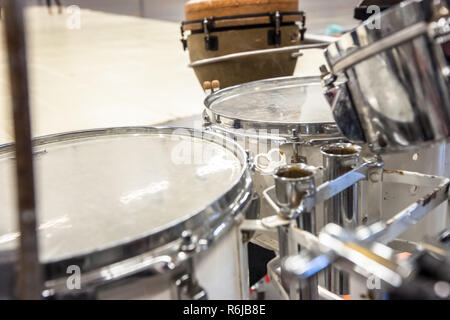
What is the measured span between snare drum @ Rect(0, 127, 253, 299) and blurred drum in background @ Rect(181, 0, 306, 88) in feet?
3.61

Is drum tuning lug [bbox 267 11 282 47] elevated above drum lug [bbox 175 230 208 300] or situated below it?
above

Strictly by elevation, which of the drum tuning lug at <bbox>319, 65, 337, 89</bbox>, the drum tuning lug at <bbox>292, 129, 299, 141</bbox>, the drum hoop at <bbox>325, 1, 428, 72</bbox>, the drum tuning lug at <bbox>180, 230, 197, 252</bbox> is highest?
the drum hoop at <bbox>325, 1, 428, 72</bbox>

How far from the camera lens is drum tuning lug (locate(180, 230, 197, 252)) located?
0.50m

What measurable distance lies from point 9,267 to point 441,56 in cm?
54

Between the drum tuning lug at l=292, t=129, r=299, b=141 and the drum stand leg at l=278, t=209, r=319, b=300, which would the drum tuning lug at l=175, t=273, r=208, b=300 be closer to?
the drum stand leg at l=278, t=209, r=319, b=300

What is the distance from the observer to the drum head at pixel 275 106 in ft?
3.04

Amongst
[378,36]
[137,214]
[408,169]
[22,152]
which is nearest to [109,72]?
[408,169]

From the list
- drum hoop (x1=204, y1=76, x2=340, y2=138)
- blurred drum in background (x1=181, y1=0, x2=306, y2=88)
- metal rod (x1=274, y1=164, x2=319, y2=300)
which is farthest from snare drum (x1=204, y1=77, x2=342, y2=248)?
blurred drum in background (x1=181, y1=0, x2=306, y2=88)

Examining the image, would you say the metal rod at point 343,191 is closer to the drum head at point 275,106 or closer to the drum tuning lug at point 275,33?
the drum head at point 275,106

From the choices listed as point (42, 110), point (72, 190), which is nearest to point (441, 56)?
point (72, 190)

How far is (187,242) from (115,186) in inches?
10.3

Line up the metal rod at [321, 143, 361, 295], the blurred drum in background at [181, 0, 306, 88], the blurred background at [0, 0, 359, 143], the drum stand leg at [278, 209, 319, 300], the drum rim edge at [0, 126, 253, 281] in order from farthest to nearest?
the blurred background at [0, 0, 359, 143], the blurred drum in background at [181, 0, 306, 88], the metal rod at [321, 143, 361, 295], the drum stand leg at [278, 209, 319, 300], the drum rim edge at [0, 126, 253, 281]

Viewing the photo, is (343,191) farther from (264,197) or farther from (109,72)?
(109,72)

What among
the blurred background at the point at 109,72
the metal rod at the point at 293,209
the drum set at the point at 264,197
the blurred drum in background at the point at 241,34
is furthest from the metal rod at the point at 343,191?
the blurred drum in background at the point at 241,34
